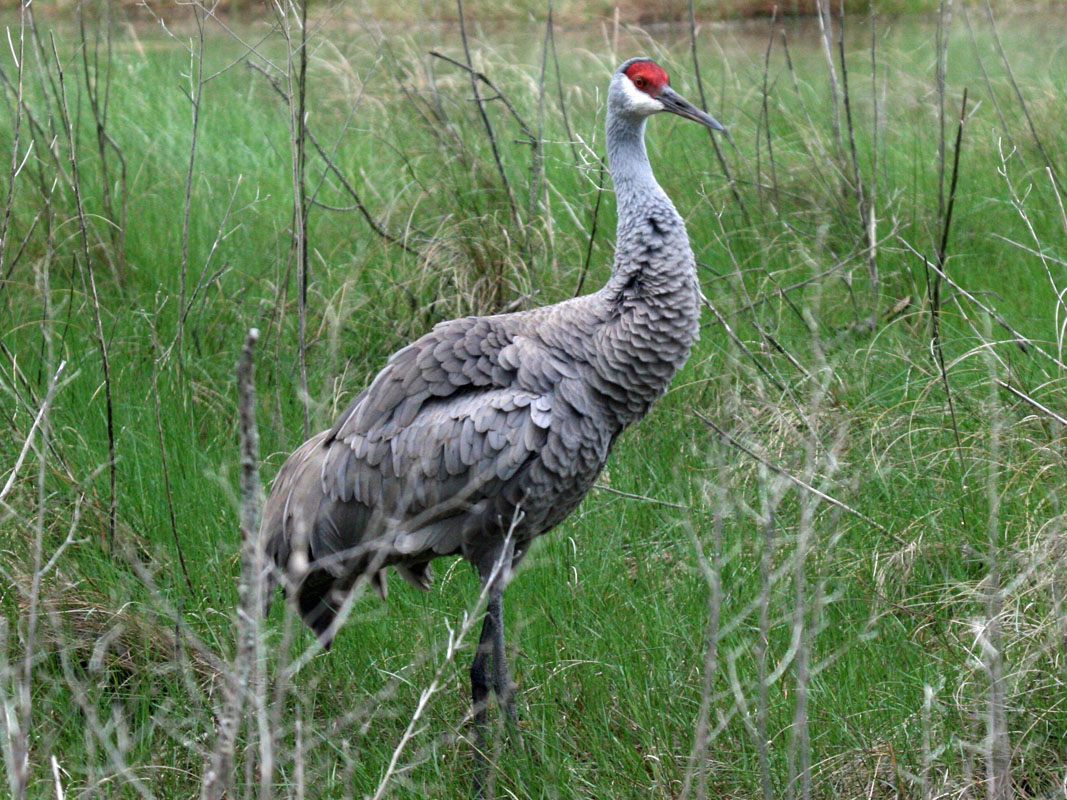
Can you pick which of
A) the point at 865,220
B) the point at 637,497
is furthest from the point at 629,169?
the point at 865,220

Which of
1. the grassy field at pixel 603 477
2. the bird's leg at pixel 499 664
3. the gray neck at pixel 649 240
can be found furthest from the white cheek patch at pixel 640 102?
the bird's leg at pixel 499 664

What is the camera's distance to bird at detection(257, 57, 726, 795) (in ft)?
10.5

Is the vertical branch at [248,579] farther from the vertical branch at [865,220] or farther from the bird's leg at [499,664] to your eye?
the vertical branch at [865,220]

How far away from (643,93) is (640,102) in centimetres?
4

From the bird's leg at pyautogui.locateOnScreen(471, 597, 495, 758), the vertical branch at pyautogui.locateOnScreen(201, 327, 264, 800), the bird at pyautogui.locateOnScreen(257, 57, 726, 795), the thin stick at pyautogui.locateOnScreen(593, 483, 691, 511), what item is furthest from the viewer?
the thin stick at pyautogui.locateOnScreen(593, 483, 691, 511)

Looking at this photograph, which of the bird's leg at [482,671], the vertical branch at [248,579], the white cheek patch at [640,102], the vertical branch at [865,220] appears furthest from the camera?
the vertical branch at [865,220]

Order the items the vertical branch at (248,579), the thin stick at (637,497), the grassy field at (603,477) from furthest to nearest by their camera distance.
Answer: the thin stick at (637,497) → the grassy field at (603,477) → the vertical branch at (248,579)

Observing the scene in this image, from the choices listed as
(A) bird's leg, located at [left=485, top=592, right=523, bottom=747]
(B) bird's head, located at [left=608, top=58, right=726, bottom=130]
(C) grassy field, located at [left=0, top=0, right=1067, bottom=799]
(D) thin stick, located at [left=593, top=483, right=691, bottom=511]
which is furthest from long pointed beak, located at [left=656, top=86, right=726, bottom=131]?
(A) bird's leg, located at [left=485, top=592, right=523, bottom=747]

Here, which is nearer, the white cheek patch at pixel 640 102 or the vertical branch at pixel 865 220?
the white cheek patch at pixel 640 102

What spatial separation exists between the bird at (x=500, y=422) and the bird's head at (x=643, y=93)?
196mm

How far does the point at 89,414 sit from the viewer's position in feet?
14.5

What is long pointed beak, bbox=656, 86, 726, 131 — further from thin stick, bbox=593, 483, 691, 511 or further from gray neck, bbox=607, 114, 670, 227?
thin stick, bbox=593, 483, 691, 511

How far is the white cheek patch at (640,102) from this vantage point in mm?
3535

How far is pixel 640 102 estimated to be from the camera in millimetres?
3535
